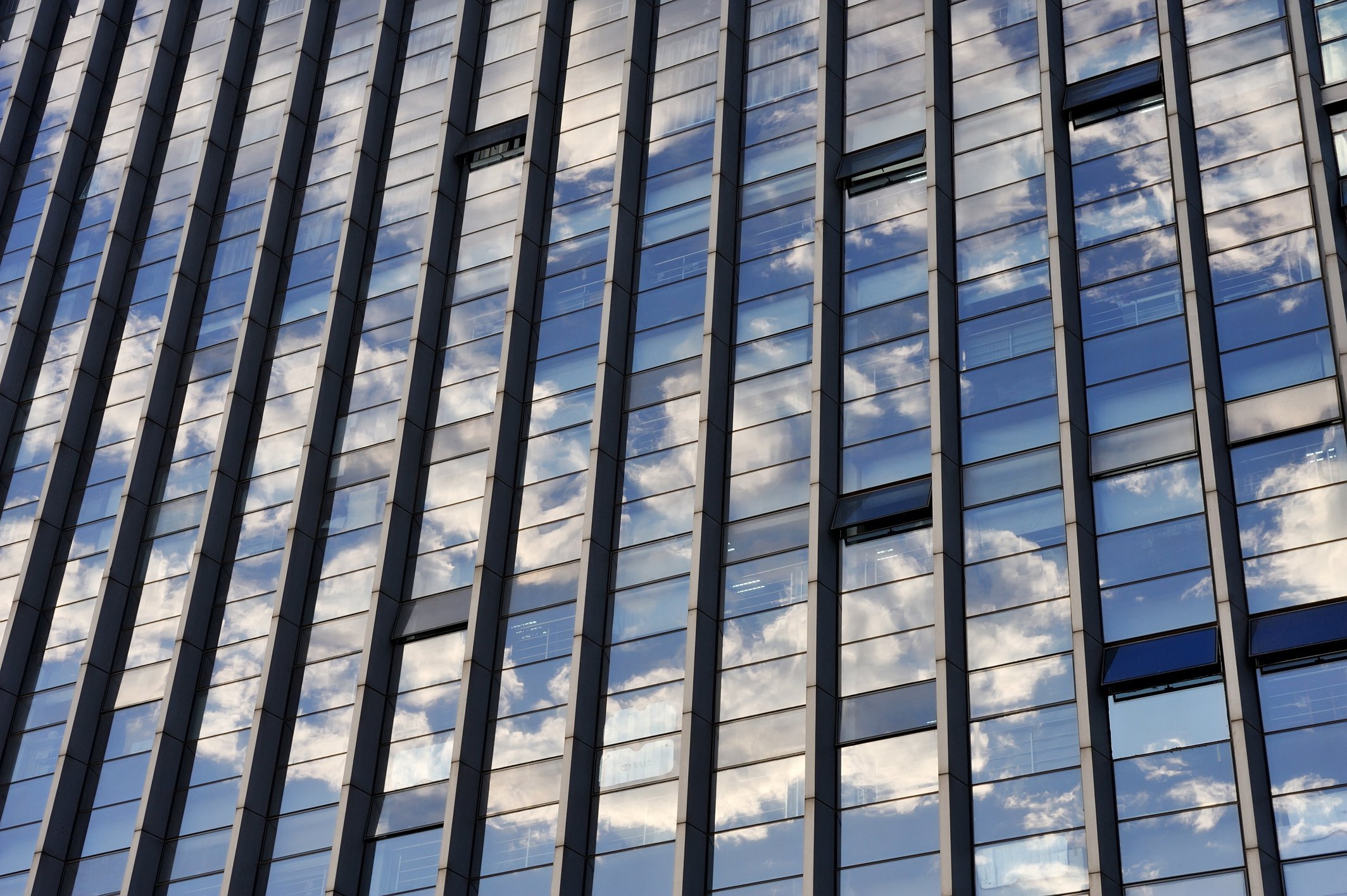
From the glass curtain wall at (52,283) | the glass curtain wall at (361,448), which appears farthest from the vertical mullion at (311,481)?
the glass curtain wall at (52,283)

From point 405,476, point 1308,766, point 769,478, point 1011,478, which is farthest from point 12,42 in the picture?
point 1308,766

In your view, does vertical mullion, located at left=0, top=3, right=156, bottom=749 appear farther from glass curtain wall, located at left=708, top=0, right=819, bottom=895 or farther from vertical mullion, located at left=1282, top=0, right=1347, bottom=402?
vertical mullion, located at left=1282, top=0, right=1347, bottom=402

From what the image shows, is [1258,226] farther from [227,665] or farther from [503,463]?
[227,665]

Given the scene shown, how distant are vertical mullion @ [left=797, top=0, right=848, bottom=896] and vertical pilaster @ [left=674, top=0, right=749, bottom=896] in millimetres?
2302

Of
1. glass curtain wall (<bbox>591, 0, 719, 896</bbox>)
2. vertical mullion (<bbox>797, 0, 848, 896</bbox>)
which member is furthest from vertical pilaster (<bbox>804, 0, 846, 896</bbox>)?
glass curtain wall (<bbox>591, 0, 719, 896</bbox>)

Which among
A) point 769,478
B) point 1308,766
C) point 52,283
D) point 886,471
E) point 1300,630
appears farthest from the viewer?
point 52,283

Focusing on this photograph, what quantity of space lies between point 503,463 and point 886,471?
1010 centimetres

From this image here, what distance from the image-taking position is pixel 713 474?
143 ft

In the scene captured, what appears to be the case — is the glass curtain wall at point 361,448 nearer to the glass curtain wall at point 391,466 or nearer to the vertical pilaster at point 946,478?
the glass curtain wall at point 391,466

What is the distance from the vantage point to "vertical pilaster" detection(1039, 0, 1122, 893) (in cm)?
3472

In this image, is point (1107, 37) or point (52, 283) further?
point (52, 283)

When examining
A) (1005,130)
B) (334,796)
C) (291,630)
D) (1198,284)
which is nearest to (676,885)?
(334,796)

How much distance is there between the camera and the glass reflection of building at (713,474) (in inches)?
1447

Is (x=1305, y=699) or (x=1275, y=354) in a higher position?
(x=1275, y=354)
